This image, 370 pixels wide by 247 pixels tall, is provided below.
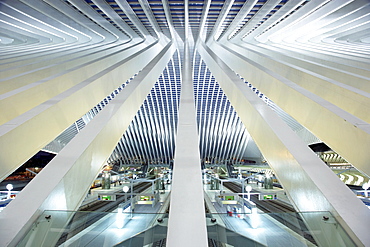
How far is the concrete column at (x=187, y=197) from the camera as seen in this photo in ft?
6.95

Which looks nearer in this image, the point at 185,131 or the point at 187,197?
the point at 187,197

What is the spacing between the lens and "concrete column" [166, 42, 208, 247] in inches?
83.4

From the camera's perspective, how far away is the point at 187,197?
2.65 meters

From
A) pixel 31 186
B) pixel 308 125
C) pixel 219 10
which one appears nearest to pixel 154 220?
pixel 31 186

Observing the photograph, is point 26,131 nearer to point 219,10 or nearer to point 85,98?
point 85,98

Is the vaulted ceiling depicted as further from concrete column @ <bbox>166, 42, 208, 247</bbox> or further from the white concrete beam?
concrete column @ <bbox>166, 42, 208, 247</bbox>

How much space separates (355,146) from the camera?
336cm

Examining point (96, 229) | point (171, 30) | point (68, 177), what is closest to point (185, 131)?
point (68, 177)

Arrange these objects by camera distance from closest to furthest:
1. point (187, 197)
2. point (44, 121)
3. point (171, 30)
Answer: point (187, 197), point (44, 121), point (171, 30)

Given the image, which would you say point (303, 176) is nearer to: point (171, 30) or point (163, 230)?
point (163, 230)

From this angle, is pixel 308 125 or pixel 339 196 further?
pixel 308 125

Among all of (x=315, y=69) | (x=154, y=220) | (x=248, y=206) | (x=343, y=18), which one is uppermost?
(x=343, y=18)

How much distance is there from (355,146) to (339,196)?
45.9 inches

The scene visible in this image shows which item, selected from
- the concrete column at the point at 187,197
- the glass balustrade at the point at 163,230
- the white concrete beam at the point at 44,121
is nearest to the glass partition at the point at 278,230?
the glass balustrade at the point at 163,230
